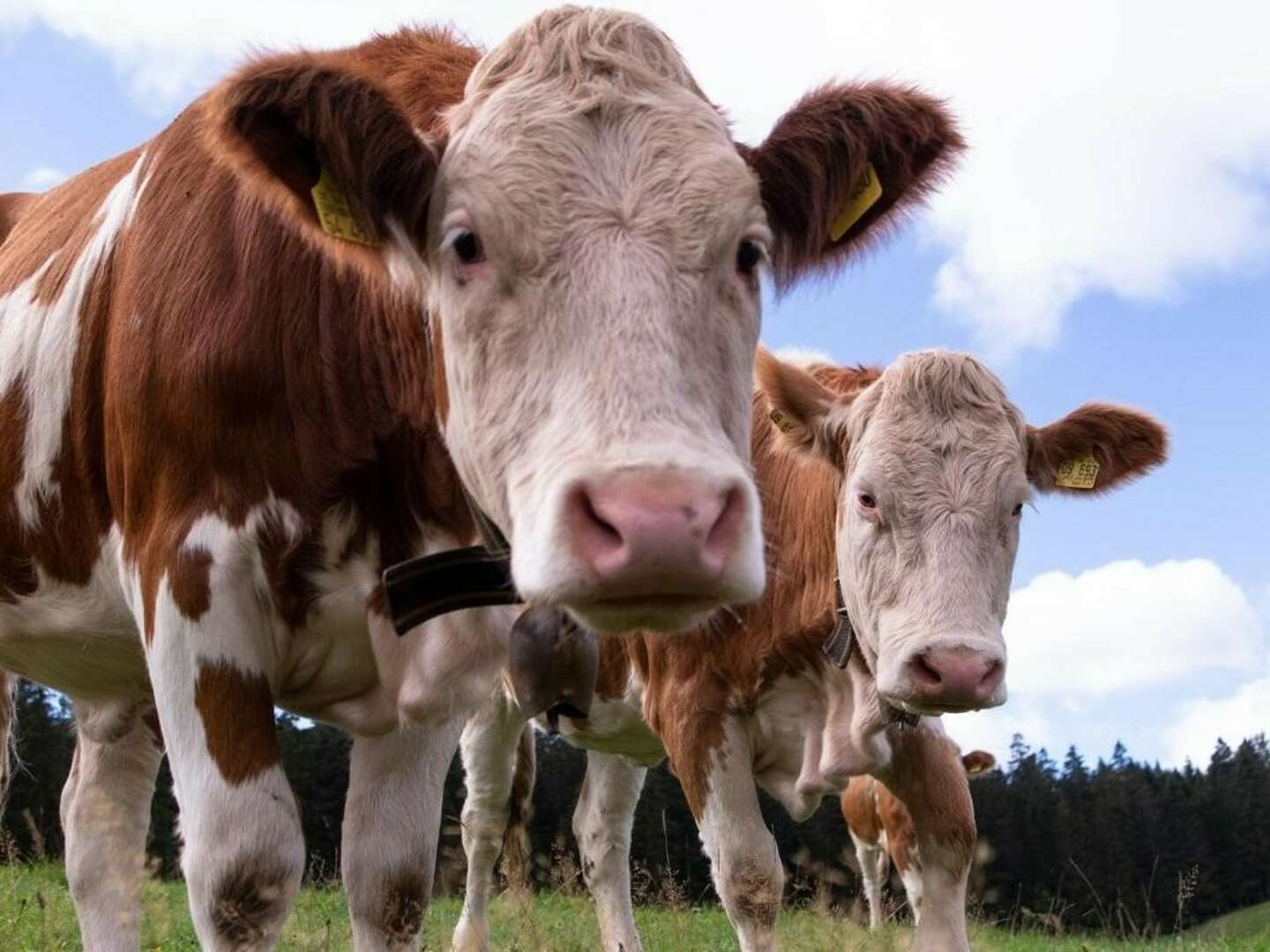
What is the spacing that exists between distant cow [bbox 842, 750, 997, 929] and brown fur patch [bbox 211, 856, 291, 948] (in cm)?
831

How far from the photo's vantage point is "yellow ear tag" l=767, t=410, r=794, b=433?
26.7 ft

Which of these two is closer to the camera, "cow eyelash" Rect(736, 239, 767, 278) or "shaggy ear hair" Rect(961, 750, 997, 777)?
"cow eyelash" Rect(736, 239, 767, 278)

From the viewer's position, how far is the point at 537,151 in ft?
11.2

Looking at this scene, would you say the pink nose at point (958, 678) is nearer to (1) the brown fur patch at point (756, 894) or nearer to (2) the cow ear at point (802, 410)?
(1) the brown fur patch at point (756, 894)

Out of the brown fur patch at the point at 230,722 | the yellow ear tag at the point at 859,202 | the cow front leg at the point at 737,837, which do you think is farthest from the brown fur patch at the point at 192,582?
the cow front leg at the point at 737,837

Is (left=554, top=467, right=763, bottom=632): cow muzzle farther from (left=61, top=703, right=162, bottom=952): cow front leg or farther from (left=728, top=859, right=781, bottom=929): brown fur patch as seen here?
(left=728, top=859, right=781, bottom=929): brown fur patch

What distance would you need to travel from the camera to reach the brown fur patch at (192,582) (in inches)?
160

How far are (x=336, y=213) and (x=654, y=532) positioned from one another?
134 centimetres

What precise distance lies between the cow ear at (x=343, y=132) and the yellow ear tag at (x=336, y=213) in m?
0.01

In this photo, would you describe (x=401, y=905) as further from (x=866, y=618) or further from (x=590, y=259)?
(x=866, y=618)

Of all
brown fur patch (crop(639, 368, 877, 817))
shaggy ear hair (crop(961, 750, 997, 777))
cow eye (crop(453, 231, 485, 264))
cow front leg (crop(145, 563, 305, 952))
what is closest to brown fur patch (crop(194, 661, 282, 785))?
cow front leg (crop(145, 563, 305, 952))

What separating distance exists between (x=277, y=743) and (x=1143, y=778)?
39.2 meters

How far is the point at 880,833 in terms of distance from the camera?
17016 mm

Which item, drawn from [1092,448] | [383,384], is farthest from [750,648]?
[383,384]
